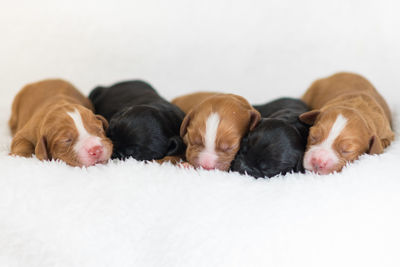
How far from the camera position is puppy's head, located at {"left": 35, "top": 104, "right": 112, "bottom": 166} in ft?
9.87

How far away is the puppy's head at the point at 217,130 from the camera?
3047mm

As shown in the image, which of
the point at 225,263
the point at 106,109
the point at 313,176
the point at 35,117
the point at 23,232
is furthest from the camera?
the point at 106,109

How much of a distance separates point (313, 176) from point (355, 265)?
0.52 meters

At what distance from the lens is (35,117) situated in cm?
359

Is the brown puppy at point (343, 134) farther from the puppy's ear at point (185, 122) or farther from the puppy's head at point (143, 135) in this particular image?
the puppy's head at point (143, 135)

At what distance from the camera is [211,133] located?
3064 millimetres

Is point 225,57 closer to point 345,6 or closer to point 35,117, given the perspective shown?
point 345,6

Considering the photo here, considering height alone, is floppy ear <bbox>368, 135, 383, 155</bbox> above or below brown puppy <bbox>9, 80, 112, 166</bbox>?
above

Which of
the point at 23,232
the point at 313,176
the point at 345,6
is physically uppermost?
the point at 345,6

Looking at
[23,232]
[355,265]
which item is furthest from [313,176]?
[23,232]

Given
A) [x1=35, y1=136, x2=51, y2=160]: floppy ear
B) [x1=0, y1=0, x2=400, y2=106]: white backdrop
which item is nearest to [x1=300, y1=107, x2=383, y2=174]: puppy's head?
[x1=35, y1=136, x2=51, y2=160]: floppy ear

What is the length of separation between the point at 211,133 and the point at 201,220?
770 millimetres

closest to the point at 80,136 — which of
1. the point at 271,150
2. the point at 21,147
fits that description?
the point at 21,147

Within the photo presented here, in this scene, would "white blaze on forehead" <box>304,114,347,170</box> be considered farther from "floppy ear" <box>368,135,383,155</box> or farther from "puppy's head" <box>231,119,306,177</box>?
"floppy ear" <box>368,135,383,155</box>
